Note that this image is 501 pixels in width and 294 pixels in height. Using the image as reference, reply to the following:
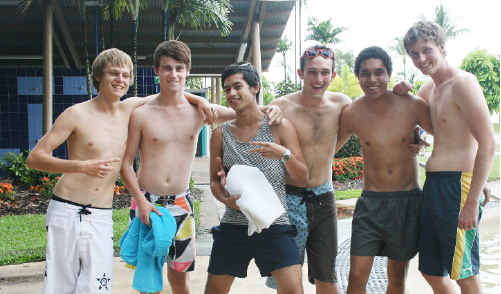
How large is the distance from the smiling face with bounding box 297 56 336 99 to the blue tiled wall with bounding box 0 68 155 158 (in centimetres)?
1116

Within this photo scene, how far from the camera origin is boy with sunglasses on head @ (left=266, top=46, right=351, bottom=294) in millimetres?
3195

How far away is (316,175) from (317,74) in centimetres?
76

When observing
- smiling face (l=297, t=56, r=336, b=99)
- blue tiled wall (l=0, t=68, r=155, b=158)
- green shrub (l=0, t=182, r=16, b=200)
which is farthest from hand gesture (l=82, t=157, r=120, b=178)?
blue tiled wall (l=0, t=68, r=155, b=158)

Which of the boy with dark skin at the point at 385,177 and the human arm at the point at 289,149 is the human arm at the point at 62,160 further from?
the boy with dark skin at the point at 385,177

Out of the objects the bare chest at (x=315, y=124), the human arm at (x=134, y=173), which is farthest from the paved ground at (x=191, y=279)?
the bare chest at (x=315, y=124)

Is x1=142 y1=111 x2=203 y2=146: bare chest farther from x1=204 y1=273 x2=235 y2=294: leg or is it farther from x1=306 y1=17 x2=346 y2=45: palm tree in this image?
x1=306 y1=17 x2=346 y2=45: palm tree

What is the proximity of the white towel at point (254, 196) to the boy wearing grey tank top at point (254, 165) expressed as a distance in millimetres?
113

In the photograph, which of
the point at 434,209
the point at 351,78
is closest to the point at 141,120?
the point at 434,209

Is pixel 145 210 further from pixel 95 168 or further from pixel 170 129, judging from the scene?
pixel 170 129

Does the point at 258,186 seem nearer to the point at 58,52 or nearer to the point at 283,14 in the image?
the point at 283,14

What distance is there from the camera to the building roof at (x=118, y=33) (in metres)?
11.5

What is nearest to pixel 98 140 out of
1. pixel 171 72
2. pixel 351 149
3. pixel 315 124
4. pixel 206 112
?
pixel 171 72

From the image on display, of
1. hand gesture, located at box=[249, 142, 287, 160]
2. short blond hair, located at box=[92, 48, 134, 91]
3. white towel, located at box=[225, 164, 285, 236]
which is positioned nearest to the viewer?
white towel, located at box=[225, 164, 285, 236]

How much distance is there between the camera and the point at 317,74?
3195mm
